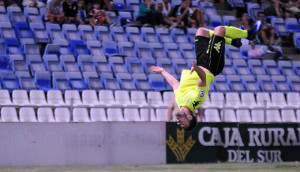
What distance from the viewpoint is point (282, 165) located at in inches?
638

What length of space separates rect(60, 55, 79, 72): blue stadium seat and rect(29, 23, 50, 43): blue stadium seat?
1361 mm

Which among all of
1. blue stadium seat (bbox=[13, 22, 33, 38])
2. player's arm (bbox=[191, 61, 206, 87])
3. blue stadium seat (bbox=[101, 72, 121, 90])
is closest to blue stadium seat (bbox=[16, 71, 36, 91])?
blue stadium seat (bbox=[13, 22, 33, 38])

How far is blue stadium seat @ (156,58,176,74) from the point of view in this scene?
21672mm

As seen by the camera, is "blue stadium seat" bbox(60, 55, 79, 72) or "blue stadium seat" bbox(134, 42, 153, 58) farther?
"blue stadium seat" bbox(134, 42, 153, 58)

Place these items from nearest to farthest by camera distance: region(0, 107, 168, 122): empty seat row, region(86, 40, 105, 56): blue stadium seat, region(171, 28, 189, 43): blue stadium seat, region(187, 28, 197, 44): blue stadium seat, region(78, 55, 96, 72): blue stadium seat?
region(0, 107, 168, 122): empty seat row, region(78, 55, 96, 72): blue stadium seat, region(86, 40, 105, 56): blue stadium seat, region(171, 28, 189, 43): blue stadium seat, region(187, 28, 197, 44): blue stadium seat

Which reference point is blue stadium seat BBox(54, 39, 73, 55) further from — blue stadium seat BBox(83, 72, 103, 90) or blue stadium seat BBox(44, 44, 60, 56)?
blue stadium seat BBox(83, 72, 103, 90)

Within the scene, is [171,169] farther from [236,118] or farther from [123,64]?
[123,64]

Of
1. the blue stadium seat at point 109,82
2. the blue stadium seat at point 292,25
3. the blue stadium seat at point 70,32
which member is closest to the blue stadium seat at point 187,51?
the blue stadium seat at point 109,82

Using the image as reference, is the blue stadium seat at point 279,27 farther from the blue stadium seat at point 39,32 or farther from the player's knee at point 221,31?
the player's knee at point 221,31

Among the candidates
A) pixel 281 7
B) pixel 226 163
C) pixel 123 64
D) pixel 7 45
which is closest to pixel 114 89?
pixel 123 64

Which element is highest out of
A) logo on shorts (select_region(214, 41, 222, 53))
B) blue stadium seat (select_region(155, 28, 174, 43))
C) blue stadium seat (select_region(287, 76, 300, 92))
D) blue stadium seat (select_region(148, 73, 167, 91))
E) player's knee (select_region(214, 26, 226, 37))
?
player's knee (select_region(214, 26, 226, 37))

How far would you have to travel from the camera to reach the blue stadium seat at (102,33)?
2206cm

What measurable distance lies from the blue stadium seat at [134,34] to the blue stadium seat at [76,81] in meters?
3.33

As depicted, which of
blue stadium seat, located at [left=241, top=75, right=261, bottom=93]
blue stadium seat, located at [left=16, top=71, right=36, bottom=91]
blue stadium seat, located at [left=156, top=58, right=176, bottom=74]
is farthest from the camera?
blue stadium seat, located at [left=241, top=75, right=261, bottom=93]
